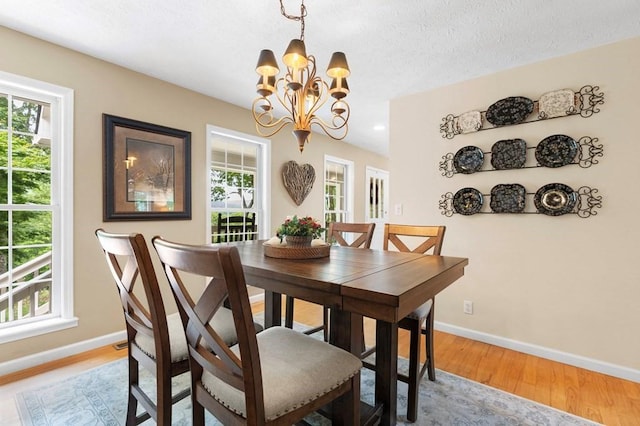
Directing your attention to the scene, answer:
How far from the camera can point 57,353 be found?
2332 mm

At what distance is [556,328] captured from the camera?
96.7 inches

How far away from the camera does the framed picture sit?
8.55 ft

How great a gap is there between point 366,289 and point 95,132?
2.67m

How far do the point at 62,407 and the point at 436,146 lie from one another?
349 cm

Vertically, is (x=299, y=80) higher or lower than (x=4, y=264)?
higher

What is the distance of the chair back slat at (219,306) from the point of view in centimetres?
82

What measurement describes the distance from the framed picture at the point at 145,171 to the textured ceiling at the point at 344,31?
1.84 feet

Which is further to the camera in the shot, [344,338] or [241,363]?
[344,338]

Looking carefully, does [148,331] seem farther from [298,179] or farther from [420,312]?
[298,179]

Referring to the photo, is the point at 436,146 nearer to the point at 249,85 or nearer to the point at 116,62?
the point at 249,85

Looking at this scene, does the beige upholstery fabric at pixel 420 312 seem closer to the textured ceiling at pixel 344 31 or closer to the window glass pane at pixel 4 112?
the textured ceiling at pixel 344 31

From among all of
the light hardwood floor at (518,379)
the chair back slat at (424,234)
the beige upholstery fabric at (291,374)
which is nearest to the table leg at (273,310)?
the beige upholstery fabric at (291,374)

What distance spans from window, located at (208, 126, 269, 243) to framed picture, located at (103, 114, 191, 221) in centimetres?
36

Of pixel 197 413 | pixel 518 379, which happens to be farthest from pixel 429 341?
pixel 197 413
